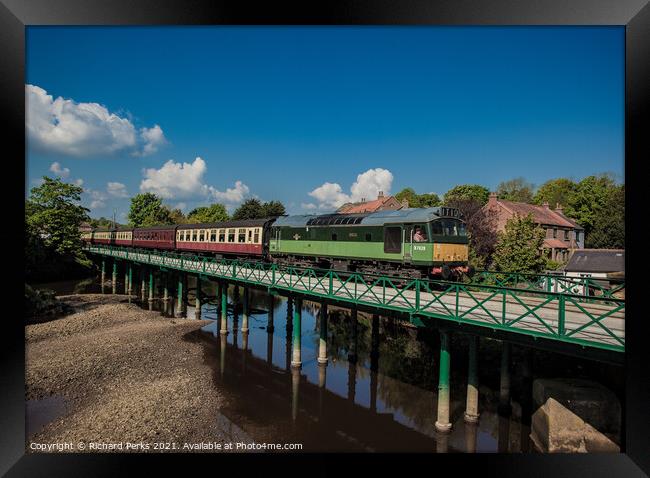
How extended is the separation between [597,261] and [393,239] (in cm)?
1133

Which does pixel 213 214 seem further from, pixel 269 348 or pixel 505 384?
pixel 505 384

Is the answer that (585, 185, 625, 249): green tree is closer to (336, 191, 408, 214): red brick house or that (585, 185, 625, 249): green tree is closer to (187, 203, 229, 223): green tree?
(336, 191, 408, 214): red brick house

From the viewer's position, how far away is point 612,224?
27.0 meters

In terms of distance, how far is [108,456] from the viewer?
7852 mm

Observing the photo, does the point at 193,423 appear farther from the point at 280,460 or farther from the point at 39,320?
the point at 39,320

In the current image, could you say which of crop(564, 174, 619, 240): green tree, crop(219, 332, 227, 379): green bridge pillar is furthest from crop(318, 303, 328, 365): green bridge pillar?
crop(564, 174, 619, 240): green tree

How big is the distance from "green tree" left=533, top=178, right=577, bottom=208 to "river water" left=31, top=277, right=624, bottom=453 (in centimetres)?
2984

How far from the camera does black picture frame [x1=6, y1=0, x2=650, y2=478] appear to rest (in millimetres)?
7391

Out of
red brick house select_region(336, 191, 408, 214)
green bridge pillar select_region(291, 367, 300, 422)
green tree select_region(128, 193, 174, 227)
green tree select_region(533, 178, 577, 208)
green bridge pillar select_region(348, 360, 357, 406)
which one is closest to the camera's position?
green bridge pillar select_region(291, 367, 300, 422)

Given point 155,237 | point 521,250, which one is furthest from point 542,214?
point 155,237
